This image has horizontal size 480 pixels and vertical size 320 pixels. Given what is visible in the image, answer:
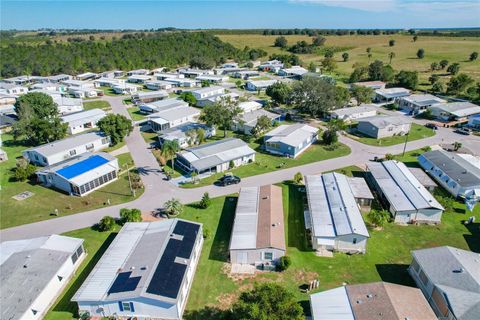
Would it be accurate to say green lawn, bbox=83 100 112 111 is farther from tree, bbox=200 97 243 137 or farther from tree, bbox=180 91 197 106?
tree, bbox=200 97 243 137

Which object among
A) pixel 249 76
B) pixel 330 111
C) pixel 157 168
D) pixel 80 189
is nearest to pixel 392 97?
pixel 330 111

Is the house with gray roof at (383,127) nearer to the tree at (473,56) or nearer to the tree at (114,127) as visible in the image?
the tree at (114,127)

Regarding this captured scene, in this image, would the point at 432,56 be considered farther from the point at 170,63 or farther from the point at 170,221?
the point at 170,221

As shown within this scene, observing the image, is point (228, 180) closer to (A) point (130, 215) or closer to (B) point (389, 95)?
(A) point (130, 215)

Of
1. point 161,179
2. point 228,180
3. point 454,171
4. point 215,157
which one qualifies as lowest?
point 161,179

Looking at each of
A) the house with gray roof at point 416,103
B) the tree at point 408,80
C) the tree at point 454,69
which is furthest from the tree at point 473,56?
the house with gray roof at point 416,103

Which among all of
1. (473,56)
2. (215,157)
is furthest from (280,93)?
(473,56)
